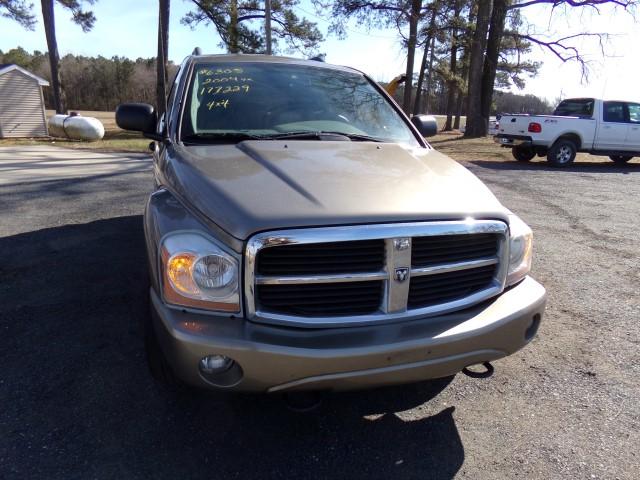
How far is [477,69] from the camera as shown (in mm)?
21906

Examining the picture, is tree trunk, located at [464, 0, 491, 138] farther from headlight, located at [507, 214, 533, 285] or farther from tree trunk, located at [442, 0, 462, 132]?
headlight, located at [507, 214, 533, 285]

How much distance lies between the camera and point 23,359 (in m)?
2.86

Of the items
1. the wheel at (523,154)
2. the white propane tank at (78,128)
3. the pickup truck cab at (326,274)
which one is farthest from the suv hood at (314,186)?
the white propane tank at (78,128)

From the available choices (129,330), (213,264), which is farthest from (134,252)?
(213,264)

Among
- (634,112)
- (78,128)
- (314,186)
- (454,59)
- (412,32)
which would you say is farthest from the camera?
(454,59)

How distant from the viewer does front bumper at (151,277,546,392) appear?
178 cm

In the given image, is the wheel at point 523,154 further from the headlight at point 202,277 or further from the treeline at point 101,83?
the treeline at point 101,83

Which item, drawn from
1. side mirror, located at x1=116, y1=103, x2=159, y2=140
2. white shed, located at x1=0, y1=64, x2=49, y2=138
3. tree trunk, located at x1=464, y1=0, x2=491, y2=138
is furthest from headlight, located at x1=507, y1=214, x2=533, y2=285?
white shed, located at x1=0, y1=64, x2=49, y2=138

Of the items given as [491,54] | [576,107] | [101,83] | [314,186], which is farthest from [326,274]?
[101,83]

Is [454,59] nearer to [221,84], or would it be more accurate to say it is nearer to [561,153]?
[561,153]

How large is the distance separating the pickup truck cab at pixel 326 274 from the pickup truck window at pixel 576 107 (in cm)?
1407

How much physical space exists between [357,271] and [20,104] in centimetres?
2737

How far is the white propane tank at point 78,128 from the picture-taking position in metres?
21.0

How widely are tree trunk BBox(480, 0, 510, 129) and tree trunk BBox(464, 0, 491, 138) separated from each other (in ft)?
1.88
